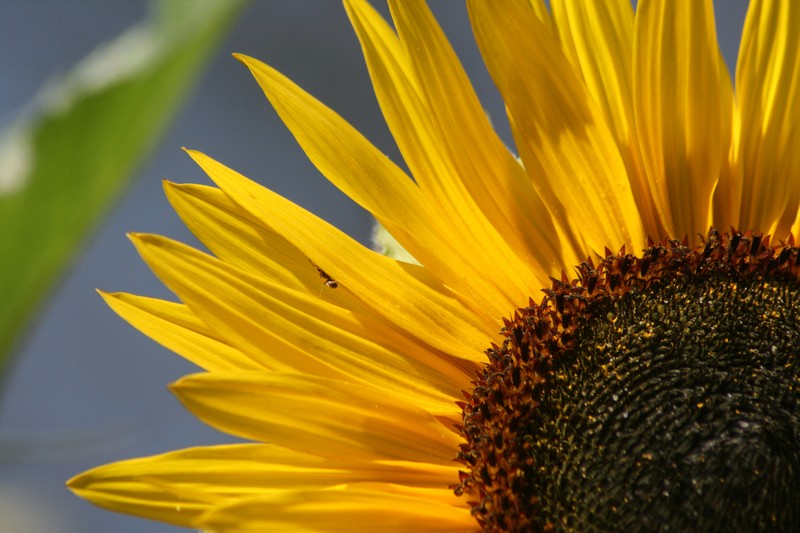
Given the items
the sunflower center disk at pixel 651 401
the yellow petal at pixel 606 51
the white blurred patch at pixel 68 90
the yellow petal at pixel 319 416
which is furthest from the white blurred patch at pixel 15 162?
the yellow petal at pixel 606 51

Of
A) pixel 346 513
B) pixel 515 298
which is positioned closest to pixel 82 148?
pixel 346 513

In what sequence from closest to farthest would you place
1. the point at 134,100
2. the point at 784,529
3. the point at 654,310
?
1. the point at 134,100
2. the point at 784,529
3. the point at 654,310

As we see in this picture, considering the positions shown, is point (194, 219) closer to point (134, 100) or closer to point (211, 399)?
point (211, 399)

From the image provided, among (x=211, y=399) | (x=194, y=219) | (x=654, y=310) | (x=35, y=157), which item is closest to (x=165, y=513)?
(x=211, y=399)

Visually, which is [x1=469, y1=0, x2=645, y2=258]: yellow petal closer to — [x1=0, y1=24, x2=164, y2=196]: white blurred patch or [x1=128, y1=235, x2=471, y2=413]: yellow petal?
[x1=128, y1=235, x2=471, y2=413]: yellow petal

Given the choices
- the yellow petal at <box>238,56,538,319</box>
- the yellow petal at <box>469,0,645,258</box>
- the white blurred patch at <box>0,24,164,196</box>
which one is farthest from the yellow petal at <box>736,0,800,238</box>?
the white blurred patch at <box>0,24,164,196</box>

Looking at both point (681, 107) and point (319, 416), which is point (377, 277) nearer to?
point (319, 416)

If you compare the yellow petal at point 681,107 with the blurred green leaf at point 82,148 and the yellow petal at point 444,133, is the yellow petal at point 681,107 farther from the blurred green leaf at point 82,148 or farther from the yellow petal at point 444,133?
the blurred green leaf at point 82,148
